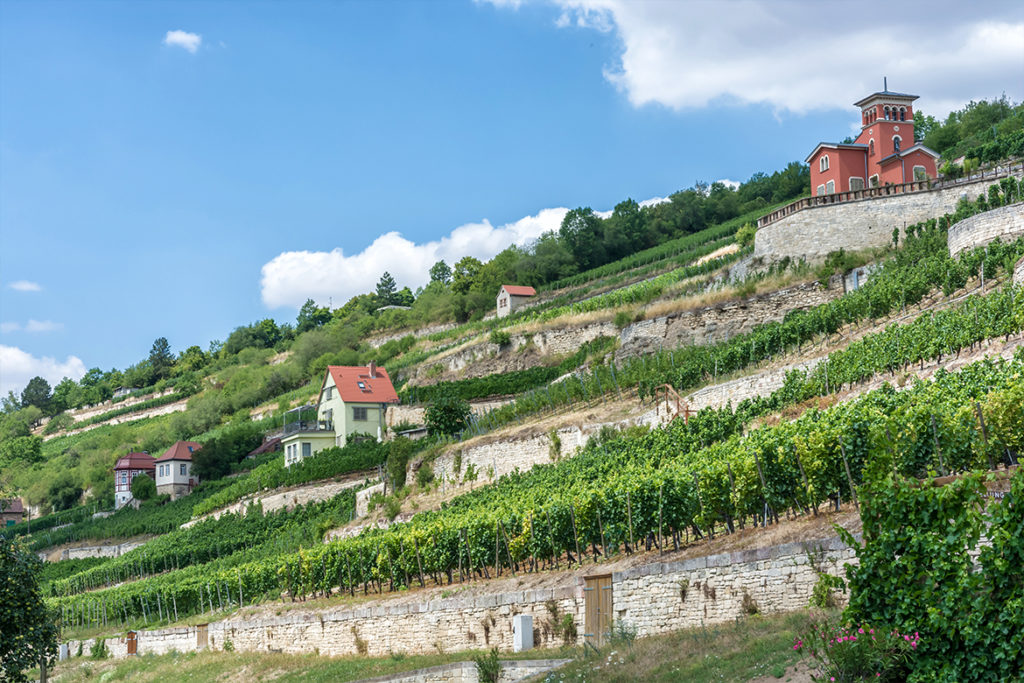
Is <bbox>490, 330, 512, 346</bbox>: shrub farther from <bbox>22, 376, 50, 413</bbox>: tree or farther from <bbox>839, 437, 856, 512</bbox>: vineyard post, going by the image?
<bbox>22, 376, 50, 413</bbox>: tree

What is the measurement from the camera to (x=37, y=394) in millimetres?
142875

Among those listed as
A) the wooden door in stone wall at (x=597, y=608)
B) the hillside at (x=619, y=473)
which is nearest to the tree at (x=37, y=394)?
the hillside at (x=619, y=473)

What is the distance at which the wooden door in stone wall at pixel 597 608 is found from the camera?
18516 mm

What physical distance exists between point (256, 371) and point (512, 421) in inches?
2692

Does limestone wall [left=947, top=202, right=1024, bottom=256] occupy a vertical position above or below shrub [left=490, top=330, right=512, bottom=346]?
below

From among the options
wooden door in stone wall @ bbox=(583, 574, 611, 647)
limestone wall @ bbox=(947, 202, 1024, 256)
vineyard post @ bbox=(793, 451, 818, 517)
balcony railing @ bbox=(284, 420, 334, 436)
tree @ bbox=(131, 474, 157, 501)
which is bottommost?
wooden door in stone wall @ bbox=(583, 574, 611, 647)

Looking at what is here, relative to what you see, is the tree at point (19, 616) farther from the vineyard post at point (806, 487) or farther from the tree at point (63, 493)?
the tree at point (63, 493)

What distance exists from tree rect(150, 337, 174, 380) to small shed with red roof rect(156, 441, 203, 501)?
72694 millimetres

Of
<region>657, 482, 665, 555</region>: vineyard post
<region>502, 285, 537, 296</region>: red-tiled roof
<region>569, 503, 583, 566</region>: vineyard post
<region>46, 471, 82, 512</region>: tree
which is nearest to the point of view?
<region>657, 482, 665, 555</region>: vineyard post

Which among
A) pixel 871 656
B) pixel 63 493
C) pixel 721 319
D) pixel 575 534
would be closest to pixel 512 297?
pixel 721 319

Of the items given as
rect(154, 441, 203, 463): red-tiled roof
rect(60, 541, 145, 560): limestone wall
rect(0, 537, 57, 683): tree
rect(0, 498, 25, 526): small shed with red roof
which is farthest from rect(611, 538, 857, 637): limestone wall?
rect(0, 498, 25, 526): small shed with red roof

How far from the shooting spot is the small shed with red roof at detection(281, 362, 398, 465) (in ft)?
189

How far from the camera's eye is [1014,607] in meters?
10.4

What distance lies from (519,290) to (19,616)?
2412 inches
